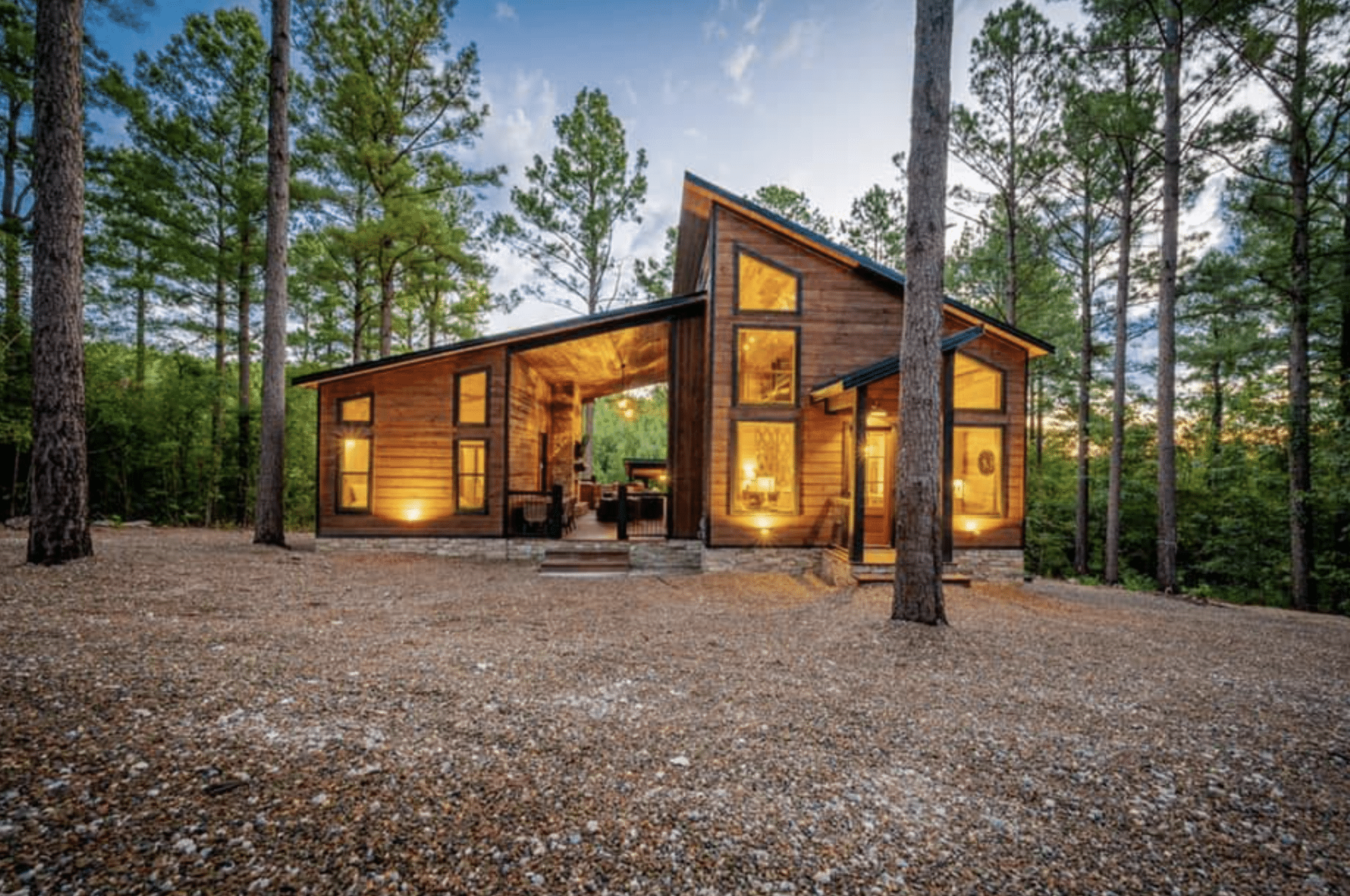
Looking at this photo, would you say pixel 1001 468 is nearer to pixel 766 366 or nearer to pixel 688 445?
pixel 766 366

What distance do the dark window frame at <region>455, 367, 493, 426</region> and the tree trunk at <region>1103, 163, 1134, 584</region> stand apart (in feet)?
39.7

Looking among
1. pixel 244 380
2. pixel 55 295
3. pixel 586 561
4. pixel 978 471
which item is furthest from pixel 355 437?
pixel 978 471

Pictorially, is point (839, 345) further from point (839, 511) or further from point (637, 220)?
point (637, 220)

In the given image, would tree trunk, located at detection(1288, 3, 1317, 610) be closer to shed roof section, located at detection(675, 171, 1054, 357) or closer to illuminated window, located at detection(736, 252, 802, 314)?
shed roof section, located at detection(675, 171, 1054, 357)

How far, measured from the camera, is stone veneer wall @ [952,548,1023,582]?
8.05 m

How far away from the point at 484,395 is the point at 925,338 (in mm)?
7483

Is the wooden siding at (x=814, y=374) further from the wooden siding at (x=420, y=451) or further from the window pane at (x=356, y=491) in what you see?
the window pane at (x=356, y=491)

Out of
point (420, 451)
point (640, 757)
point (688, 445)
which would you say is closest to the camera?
point (640, 757)

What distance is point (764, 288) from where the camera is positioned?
8.33 metres

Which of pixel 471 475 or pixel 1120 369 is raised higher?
pixel 1120 369

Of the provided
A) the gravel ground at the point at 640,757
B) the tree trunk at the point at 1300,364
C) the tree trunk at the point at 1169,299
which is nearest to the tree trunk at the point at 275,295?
the gravel ground at the point at 640,757

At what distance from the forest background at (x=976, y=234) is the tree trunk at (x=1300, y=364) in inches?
2.1

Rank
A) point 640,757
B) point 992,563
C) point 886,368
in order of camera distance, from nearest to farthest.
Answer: point 640,757 → point 886,368 → point 992,563

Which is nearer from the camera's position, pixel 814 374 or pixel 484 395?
pixel 814 374
